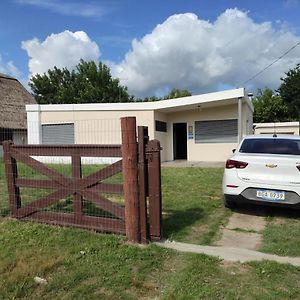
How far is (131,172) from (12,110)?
27803 millimetres

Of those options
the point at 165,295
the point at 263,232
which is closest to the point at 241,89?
the point at 263,232

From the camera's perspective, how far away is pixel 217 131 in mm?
20141

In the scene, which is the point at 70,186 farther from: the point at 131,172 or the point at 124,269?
the point at 124,269

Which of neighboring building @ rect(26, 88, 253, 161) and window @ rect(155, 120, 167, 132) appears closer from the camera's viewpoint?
neighboring building @ rect(26, 88, 253, 161)

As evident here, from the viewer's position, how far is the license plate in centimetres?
643

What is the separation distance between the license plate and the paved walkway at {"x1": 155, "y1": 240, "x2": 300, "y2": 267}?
6.01 feet

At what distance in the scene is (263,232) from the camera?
5.81m

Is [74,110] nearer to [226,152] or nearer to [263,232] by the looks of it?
[226,152]

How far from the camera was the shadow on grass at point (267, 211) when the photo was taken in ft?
22.8

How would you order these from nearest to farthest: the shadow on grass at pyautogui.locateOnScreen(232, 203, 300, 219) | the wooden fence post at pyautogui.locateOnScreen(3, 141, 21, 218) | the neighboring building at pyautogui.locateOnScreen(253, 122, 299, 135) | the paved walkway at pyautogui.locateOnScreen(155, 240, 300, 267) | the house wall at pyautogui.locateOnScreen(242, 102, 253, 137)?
the paved walkway at pyautogui.locateOnScreen(155, 240, 300, 267) < the wooden fence post at pyautogui.locateOnScreen(3, 141, 21, 218) < the shadow on grass at pyautogui.locateOnScreen(232, 203, 300, 219) < the house wall at pyautogui.locateOnScreen(242, 102, 253, 137) < the neighboring building at pyautogui.locateOnScreen(253, 122, 299, 135)

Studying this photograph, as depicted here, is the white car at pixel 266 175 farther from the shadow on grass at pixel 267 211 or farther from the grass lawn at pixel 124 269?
the grass lawn at pixel 124 269

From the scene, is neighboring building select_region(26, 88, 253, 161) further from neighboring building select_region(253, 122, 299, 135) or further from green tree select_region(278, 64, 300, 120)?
green tree select_region(278, 64, 300, 120)

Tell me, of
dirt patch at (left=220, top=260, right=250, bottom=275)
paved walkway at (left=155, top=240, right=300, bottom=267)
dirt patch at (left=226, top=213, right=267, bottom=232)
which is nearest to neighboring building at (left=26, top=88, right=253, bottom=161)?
dirt patch at (left=226, top=213, right=267, bottom=232)

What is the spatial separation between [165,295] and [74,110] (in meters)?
16.8
